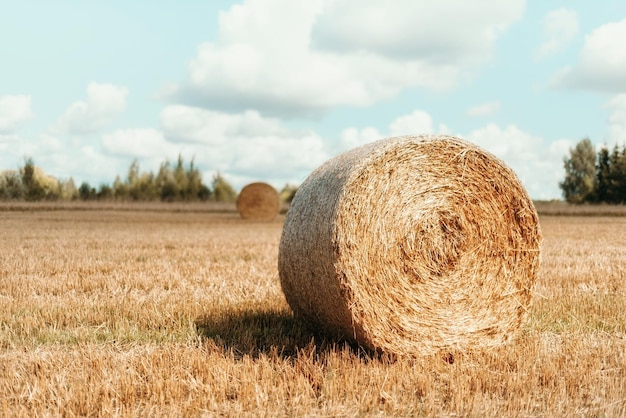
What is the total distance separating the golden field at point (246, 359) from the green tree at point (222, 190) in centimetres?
3176

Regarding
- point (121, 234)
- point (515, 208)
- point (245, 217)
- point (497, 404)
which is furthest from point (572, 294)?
point (245, 217)

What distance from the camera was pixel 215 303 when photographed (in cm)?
695

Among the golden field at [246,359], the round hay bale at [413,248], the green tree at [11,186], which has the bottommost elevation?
the golden field at [246,359]

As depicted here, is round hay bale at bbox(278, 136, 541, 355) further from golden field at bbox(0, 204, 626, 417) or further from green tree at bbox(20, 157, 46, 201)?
green tree at bbox(20, 157, 46, 201)

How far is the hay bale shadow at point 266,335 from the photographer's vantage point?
5.12 meters

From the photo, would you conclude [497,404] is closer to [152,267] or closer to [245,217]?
[152,267]

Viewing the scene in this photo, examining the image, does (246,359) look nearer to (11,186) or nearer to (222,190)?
(11,186)

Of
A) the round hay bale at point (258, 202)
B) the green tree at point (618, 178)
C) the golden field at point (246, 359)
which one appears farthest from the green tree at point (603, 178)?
the golden field at point (246, 359)

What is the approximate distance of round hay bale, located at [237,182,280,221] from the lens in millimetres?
25141

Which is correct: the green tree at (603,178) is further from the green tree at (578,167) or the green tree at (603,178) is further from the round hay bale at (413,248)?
the round hay bale at (413,248)

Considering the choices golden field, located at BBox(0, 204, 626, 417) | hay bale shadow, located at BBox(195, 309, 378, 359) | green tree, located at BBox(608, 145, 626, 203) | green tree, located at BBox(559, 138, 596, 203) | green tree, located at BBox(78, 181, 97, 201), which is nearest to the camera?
golden field, located at BBox(0, 204, 626, 417)

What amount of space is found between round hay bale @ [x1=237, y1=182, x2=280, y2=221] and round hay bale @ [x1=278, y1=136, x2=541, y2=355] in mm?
19194

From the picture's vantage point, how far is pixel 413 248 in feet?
17.2

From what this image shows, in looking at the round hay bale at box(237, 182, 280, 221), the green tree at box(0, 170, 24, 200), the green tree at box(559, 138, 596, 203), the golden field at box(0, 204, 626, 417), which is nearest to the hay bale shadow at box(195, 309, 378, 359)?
the golden field at box(0, 204, 626, 417)
